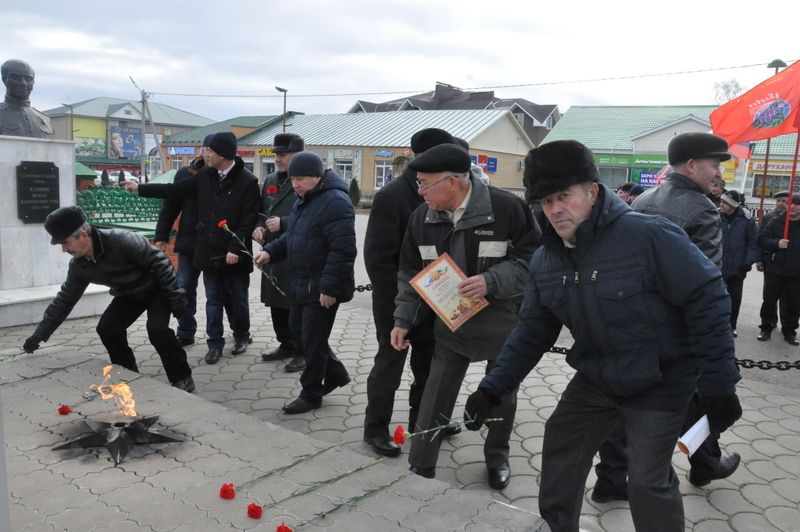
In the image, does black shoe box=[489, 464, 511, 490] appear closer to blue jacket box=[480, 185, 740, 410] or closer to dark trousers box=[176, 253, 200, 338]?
blue jacket box=[480, 185, 740, 410]

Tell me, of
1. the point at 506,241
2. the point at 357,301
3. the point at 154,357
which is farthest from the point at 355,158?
the point at 506,241

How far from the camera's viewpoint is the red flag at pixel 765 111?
7.14 meters

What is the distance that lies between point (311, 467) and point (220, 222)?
305 centimetres

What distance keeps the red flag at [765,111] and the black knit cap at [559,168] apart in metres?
6.00

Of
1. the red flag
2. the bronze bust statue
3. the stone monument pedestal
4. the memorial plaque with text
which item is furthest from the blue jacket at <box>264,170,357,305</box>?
the red flag

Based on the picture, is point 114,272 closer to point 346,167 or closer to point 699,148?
point 699,148

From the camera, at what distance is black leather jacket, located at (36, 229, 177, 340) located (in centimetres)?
439

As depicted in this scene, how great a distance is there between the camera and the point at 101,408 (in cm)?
400

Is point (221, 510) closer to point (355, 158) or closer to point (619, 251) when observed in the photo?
point (619, 251)

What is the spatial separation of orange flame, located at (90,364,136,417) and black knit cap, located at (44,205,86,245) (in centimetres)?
95

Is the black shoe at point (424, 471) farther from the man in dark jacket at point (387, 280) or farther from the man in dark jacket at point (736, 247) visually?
the man in dark jacket at point (736, 247)

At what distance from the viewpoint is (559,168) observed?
90.9 inches

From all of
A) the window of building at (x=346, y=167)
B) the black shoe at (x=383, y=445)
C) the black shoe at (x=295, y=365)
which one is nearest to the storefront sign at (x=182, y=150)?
the window of building at (x=346, y=167)

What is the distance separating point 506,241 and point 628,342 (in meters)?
1.14
